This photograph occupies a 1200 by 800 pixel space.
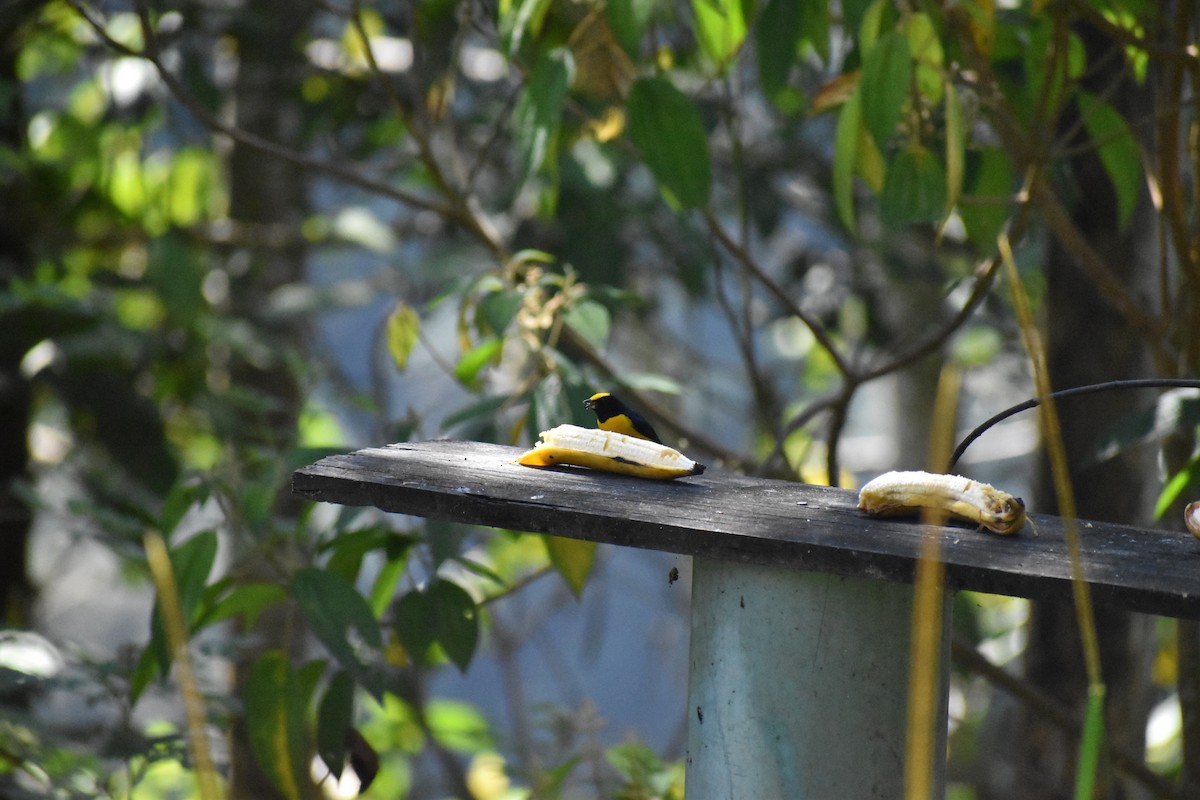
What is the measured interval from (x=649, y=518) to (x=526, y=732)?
2857mm

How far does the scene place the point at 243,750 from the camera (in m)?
3.16

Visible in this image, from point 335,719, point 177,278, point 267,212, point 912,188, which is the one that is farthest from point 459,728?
point 912,188

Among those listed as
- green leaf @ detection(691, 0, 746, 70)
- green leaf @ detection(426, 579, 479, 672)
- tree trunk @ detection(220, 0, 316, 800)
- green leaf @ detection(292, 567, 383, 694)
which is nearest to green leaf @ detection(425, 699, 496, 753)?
tree trunk @ detection(220, 0, 316, 800)

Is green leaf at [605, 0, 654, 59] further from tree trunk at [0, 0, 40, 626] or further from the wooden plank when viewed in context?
tree trunk at [0, 0, 40, 626]

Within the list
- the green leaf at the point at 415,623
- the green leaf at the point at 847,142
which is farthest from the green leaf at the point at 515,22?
the green leaf at the point at 415,623

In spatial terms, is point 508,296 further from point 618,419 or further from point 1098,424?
point 1098,424

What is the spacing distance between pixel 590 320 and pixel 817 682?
79 cm

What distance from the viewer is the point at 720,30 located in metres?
1.80

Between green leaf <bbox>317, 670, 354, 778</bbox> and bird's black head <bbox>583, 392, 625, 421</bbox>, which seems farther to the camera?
green leaf <bbox>317, 670, 354, 778</bbox>

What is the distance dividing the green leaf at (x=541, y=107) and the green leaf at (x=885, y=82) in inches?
15.6

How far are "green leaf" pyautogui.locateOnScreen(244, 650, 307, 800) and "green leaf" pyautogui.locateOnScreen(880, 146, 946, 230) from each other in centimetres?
102

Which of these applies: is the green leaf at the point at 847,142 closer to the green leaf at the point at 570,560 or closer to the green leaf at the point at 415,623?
the green leaf at the point at 570,560

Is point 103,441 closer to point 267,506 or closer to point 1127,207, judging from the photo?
point 267,506

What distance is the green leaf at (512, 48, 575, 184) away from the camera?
1.58 meters
